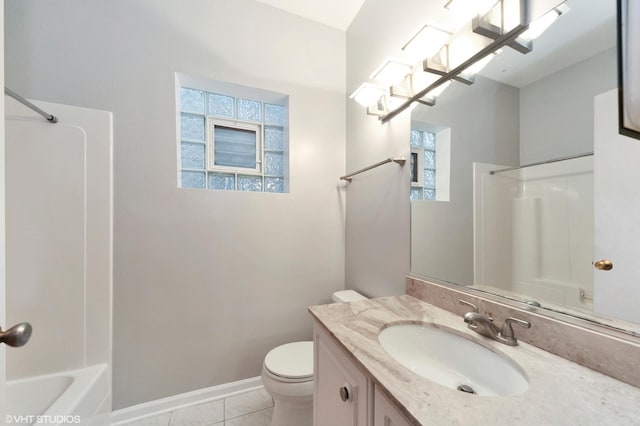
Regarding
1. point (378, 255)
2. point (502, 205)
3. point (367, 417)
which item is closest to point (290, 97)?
point (378, 255)

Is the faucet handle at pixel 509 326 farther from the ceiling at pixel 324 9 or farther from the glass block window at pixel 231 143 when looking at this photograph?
the ceiling at pixel 324 9

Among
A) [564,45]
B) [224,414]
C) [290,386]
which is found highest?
[564,45]

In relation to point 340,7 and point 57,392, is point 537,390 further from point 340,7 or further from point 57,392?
point 340,7

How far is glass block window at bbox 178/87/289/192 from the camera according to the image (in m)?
1.74

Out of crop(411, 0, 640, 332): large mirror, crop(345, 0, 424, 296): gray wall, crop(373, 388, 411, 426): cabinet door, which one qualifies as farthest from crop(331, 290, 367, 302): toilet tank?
crop(373, 388, 411, 426): cabinet door

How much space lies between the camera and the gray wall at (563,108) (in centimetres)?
67

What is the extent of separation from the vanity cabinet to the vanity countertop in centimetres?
5

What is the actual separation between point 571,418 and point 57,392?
78.8 inches

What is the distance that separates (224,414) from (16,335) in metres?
1.33

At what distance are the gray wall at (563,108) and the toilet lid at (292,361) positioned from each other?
133 cm

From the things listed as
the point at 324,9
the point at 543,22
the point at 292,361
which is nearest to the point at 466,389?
the point at 292,361

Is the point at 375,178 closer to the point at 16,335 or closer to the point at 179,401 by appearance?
the point at 16,335

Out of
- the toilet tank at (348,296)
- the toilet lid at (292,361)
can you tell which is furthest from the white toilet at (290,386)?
the toilet tank at (348,296)

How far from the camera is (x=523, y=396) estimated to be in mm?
526
